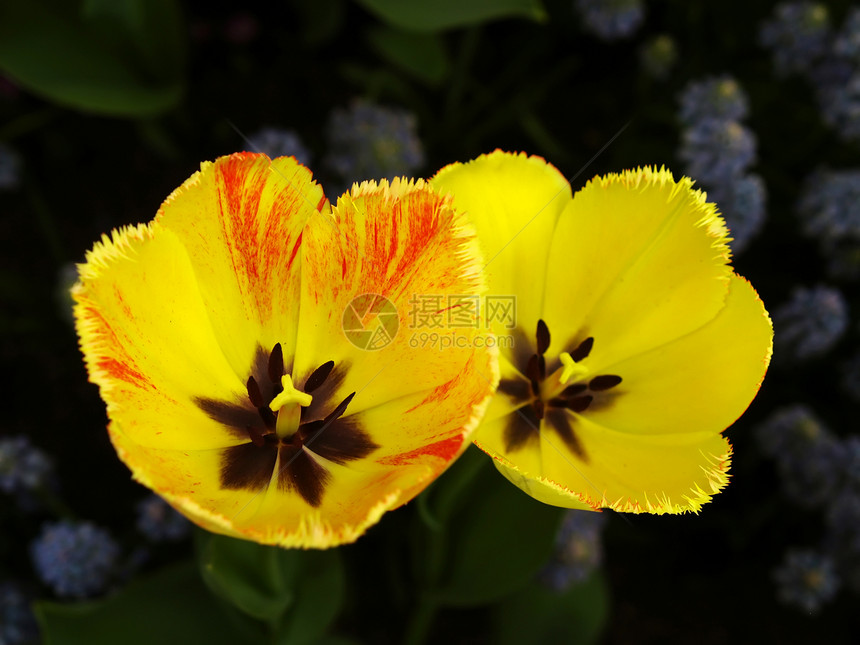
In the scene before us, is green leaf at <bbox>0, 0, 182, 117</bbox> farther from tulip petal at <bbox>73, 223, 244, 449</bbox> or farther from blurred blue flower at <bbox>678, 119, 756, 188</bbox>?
blurred blue flower at <bbox>678, 119, 756, 188</bbox>

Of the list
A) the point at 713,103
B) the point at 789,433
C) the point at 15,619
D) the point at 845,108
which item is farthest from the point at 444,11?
the point at 15,619

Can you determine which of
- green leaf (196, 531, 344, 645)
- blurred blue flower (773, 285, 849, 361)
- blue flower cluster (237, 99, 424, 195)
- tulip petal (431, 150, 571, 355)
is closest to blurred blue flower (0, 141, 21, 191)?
blue flower cluster (237, 99, 424, 195)

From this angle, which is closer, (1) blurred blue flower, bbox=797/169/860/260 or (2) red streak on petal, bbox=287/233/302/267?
(2) red streak on petal, bbox=287/233/302/267

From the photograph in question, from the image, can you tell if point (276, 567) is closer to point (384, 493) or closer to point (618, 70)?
point (384, 493)

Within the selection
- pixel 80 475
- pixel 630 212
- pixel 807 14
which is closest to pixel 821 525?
pixel 807 14

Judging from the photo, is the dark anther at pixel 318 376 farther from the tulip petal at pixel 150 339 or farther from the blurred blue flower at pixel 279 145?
the blurred blue flower at pixel 279 145

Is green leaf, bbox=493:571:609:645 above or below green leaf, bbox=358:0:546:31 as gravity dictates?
below

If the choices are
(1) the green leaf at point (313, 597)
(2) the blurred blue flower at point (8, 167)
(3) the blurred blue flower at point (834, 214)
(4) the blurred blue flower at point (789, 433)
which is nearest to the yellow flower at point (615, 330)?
(1) the green leaf at point (313, 597)
